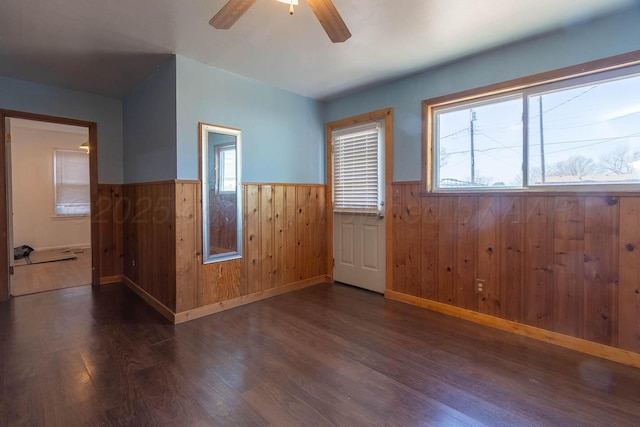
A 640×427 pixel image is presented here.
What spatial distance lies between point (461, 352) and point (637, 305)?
4.11 ft

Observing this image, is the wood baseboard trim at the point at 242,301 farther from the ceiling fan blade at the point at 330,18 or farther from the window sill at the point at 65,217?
the window sill at the point at 65,217

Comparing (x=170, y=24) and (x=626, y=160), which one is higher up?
(x=170, y=24)

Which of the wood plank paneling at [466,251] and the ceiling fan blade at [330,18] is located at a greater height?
the ceiling fan blade at [330,18]

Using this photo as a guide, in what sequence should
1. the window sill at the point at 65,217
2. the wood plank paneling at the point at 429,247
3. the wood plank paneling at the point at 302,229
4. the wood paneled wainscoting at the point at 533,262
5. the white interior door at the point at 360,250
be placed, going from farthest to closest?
the window sill at the point at 65,217
the wood plank paneling at the point at 302,229
the white interior door at the point at 360,250
the wood plank paneling at the point at 429,247
the wood paneled wainscoting at the point at 533,262

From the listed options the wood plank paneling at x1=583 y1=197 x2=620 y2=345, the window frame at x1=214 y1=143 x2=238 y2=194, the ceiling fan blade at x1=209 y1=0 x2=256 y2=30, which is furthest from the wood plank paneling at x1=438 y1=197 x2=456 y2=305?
the ceiling fan blade at x1=209 y1=0 x2=256 y2=30

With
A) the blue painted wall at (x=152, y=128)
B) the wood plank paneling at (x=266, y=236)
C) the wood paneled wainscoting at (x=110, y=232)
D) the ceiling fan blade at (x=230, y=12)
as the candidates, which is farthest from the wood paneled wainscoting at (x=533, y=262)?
the wood paneled wainscoting at (x=110, y=232)

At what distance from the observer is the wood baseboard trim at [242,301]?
3.01 m

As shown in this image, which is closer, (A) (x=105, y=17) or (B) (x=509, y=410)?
(B) (x=509, y=410)

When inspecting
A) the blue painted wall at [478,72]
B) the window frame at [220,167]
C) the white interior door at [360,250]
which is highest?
the blue painted wall at [478,72]

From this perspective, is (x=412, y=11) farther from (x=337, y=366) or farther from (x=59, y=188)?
(x=59, y=188)

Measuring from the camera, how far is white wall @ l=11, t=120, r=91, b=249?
6.06 metres

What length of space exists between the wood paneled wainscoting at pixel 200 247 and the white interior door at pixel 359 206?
0.93ft

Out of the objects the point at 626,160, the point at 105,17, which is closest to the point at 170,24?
the point at 105,17

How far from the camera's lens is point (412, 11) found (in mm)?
2207
